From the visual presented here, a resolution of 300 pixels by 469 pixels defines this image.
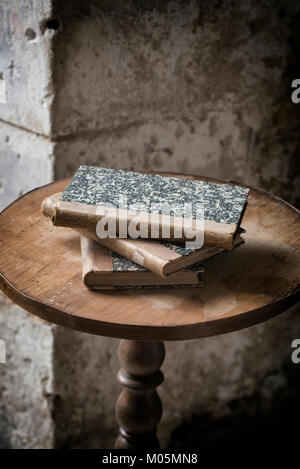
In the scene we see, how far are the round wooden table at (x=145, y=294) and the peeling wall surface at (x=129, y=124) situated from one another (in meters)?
0.33

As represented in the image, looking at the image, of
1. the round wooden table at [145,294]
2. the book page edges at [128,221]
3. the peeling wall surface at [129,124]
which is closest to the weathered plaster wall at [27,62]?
the peeling wall surface at [129,124]

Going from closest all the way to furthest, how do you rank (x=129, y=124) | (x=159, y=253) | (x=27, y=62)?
1. (x=159, y=253)
2. (x=27, y=62)
3. (x=129, y=124)

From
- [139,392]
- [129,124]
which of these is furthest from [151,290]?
[129,124]

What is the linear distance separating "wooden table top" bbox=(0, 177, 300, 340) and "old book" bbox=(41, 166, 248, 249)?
0.09m

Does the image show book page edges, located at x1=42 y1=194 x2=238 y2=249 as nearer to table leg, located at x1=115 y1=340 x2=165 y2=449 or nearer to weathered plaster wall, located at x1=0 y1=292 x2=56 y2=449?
table leg, located at x1=115 y1=340 x2=165 y2=449

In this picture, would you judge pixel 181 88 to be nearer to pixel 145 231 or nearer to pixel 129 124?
pixel 129 124

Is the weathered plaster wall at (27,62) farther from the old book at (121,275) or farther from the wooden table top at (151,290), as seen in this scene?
the old book at (121,275)

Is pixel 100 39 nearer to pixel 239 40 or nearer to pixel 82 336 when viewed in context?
pixel 239 40

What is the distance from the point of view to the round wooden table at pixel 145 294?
37.9 inches

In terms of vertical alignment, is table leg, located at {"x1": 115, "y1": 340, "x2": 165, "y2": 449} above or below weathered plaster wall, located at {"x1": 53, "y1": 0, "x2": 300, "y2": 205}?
below

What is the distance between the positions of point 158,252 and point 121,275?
0.08 metres

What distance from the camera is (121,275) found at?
102cm

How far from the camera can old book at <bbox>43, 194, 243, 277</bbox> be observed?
1.00 meters

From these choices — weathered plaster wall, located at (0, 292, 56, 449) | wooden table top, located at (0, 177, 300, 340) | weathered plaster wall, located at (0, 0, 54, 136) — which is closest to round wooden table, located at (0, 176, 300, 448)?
wooden table top, located at (0, 177, 300, 340)
